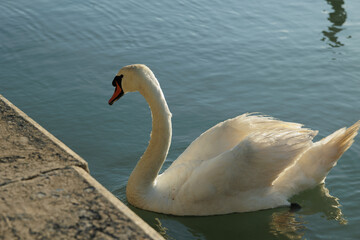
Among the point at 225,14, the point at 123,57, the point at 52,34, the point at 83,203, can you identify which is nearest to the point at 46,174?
the point at 83,203

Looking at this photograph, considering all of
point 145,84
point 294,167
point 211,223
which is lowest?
point 211,223

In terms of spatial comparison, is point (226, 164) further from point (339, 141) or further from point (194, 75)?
point (194, 75)

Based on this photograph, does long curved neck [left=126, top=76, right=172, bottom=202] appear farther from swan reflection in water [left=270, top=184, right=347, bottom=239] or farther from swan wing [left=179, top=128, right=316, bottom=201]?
swan reflection in water [left=270, top=184, right=347, bottom=239]

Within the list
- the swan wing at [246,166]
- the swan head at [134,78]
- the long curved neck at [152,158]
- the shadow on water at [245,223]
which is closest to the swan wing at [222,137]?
the swan wing at [246,166]

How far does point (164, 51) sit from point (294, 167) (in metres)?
4.28

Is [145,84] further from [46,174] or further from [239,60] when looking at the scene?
[239,60]

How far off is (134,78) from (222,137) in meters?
1.04

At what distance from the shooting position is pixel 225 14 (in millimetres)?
11125

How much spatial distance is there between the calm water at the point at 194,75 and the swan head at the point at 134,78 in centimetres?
112

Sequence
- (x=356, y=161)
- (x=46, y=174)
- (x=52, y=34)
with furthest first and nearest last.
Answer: (x=52, y=34), (x=356, y=161), (x=46, y=174)

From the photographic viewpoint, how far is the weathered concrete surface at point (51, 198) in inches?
110

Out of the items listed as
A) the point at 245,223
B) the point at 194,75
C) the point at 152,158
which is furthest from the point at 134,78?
the point at 194,75

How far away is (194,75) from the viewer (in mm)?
8531

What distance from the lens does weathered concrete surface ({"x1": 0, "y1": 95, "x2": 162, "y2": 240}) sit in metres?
2.79
